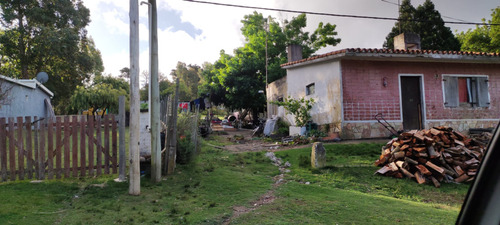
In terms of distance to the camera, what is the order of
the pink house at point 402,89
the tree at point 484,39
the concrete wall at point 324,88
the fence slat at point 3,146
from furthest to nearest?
the tree at point 484,39
the concrete wall at point 324,88
the pink house at point 402,89
the fence slat at point 3,146

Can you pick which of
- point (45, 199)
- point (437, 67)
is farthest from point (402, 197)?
point (437, 67)

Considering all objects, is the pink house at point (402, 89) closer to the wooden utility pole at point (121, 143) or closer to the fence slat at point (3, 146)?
the wooden utility pole at point (121, 143)

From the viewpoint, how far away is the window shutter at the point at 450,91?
1264 cm

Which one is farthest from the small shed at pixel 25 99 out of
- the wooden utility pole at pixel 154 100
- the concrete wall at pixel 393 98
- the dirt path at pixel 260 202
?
the concrete wall at pixel 393 98

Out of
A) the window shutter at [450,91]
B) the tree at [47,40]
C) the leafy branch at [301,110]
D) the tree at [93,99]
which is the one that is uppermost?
the tree at [47,40]

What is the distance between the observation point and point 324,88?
41.4ft

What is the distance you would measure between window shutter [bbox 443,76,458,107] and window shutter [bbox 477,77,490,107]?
1.13 metres

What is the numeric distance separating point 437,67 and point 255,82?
44.9ft

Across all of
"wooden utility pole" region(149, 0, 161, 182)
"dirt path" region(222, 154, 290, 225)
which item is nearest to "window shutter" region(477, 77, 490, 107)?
"dirt path" region(222, 154, 290, 225)

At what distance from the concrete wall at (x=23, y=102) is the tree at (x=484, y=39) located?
3901 centimetres

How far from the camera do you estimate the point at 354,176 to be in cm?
674

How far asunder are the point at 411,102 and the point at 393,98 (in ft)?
3.30

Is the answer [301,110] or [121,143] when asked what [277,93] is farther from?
[121,143]

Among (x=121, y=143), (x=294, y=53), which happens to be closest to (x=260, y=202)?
(x=121, y=143)
